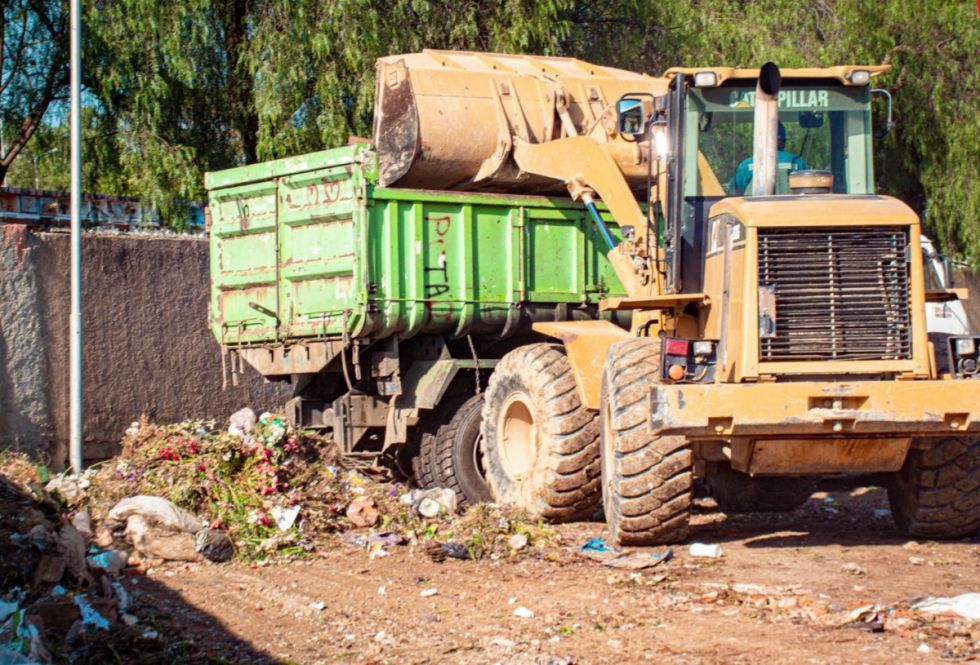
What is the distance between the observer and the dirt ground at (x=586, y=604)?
19.2 feet

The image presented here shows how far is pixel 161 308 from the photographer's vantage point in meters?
12.7

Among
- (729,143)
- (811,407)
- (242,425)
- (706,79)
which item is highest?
(706,79)

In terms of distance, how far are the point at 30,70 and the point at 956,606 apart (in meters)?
12.9

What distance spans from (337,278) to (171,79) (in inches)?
231

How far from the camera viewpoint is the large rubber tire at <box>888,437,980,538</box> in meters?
8.30

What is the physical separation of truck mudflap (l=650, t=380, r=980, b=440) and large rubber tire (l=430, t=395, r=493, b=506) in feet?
10.6

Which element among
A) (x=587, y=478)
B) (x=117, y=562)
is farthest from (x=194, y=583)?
(x=587, y=478)

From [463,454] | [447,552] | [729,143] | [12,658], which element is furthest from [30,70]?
[12,658]

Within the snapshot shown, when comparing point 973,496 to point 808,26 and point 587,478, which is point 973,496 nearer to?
A: point 587,478

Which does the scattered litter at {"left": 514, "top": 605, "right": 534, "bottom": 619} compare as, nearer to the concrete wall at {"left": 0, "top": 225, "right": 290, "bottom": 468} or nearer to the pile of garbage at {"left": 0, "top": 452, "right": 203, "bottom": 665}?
the pile of garbage at {"left": 0, "top": 452, "right": 203, "bottom": 665}

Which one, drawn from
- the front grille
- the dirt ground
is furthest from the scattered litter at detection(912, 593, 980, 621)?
the front grille

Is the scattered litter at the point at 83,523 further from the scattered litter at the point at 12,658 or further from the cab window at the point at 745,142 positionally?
the cab window at the point at 745,142

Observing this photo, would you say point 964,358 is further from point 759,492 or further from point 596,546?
point 759,492

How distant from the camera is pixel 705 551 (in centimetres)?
798
